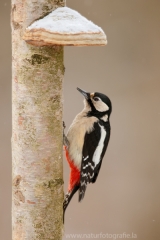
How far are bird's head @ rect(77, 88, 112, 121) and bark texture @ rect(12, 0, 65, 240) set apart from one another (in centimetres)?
63

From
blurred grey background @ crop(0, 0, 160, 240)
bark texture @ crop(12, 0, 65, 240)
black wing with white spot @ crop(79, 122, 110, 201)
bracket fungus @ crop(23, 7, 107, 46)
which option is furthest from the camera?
blurred grey background @ crop(0, 0, 160, 240)

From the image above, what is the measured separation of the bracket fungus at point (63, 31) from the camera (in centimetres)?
141

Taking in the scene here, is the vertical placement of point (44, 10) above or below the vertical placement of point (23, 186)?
above

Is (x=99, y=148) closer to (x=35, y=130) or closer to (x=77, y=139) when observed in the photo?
(x=77, y=139)

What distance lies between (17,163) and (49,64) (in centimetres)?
37

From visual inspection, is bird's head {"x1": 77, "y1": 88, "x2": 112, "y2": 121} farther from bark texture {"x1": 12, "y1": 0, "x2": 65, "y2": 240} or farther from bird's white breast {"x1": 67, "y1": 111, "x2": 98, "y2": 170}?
bark texture {"x1": 12, "y1": 0, "x2": 65, "y2": 240}

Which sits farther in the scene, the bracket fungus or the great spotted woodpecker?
the great spotted woodpecker

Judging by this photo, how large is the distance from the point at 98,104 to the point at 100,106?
1cm

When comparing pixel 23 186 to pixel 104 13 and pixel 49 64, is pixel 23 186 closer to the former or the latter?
pixel 49 64

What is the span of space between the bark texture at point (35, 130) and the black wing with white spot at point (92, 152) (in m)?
0.54

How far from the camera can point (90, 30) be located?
4.81ft

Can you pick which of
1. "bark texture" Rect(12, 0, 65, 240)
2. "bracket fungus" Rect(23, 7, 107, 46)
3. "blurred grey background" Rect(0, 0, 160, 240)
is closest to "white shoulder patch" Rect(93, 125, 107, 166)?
"bark texture" Rect(12, 0, 65, 240)

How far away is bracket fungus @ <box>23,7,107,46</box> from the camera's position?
141 cm

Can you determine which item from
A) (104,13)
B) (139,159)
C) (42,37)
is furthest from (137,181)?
(42,37)
